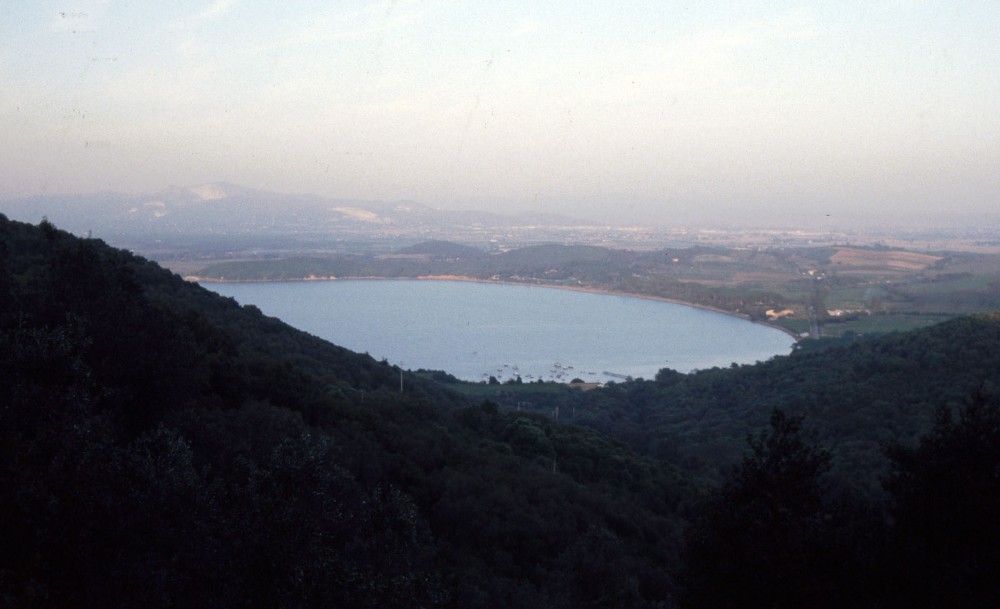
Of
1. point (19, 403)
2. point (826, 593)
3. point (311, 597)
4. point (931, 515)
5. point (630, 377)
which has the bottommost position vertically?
point (630, 377)

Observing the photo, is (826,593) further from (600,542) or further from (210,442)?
(210,442)

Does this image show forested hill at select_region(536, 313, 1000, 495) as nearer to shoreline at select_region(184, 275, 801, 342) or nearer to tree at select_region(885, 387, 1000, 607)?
tree at select_region(885, 387, 1000, 607)

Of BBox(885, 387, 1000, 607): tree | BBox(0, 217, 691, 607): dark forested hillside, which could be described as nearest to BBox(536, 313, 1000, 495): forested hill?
BBox(0, 217, 691, 607): dark forested hillside

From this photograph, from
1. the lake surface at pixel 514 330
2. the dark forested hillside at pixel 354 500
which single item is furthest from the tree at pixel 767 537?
the lake surface at pixel 514 330

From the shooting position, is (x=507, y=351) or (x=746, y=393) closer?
(x=746, y=393)

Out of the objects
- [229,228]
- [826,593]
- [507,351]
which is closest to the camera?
[826,593]

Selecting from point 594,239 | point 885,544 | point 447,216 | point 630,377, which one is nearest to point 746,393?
point 630,377

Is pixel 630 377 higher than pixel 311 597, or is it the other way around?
pixel 311 597

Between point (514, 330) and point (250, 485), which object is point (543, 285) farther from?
point (250, 485)
